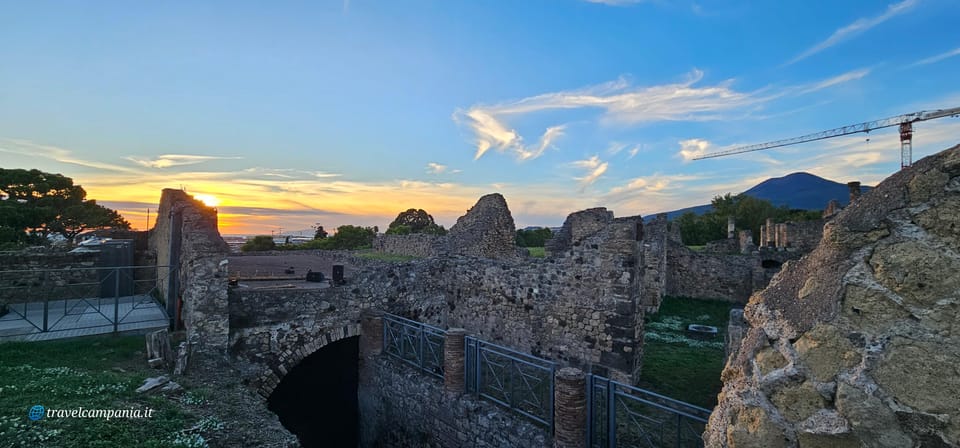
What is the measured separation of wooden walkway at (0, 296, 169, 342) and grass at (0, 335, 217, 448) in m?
0.73

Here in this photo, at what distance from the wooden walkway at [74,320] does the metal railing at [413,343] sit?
5.45 meters

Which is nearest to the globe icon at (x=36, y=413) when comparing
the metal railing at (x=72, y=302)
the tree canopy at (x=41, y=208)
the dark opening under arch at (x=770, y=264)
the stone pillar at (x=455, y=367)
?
the metal railing at (x=72, y=302)

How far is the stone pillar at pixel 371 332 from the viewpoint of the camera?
11.2m

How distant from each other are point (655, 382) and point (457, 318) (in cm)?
575

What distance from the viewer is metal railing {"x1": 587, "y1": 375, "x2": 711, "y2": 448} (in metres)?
5.89

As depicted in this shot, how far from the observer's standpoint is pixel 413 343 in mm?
10711

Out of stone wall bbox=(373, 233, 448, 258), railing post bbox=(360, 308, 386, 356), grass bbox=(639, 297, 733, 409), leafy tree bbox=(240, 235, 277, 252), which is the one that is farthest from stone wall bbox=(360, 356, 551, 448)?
leafy tree bbox=(240, 235, 277, 252)

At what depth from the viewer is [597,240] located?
10.1m

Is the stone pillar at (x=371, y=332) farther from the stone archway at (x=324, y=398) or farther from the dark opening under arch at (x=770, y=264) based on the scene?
the dark opening under arch at (x=770, y=264)

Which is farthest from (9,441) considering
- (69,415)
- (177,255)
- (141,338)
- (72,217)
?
(72,217)

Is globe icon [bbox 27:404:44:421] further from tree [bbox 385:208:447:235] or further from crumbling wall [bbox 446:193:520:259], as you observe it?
tree [bbox 385:208:447:235]

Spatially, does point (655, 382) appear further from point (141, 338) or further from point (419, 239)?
point (419, 239)

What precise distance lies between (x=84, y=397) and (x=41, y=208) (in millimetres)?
37678

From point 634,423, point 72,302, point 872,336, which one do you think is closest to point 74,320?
point 72,302
